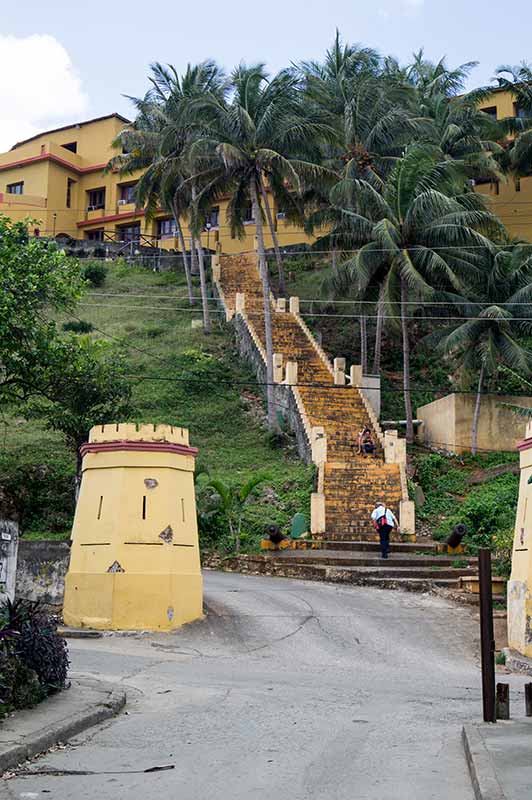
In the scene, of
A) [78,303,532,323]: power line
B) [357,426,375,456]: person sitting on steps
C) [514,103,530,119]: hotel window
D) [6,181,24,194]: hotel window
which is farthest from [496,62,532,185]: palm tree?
[6,181,24,194]: hotel window

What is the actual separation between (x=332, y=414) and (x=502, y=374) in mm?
7445

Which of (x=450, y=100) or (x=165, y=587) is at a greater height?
(x=450, y=100)

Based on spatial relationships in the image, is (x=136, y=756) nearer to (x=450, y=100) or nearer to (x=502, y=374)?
(x=502, y=374)

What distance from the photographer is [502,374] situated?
36375 millimetres

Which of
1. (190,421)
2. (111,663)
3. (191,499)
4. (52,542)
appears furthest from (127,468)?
(190,421)

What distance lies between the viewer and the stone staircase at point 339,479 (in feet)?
75.5

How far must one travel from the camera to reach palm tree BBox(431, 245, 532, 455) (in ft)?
104

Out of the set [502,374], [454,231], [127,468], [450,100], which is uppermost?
[450,100]

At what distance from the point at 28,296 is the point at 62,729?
52.5 ft

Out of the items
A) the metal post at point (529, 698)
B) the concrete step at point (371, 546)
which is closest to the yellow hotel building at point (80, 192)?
the concrete step at point (371, 546)

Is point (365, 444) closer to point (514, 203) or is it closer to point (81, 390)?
point (81, 390)

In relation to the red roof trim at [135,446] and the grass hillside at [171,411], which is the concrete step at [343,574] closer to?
the grass hillside at [171,411]

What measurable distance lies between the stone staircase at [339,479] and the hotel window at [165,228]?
20.1 m

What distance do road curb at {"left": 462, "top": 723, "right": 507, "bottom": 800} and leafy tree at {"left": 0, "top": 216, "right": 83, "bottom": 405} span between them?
1624 cm
